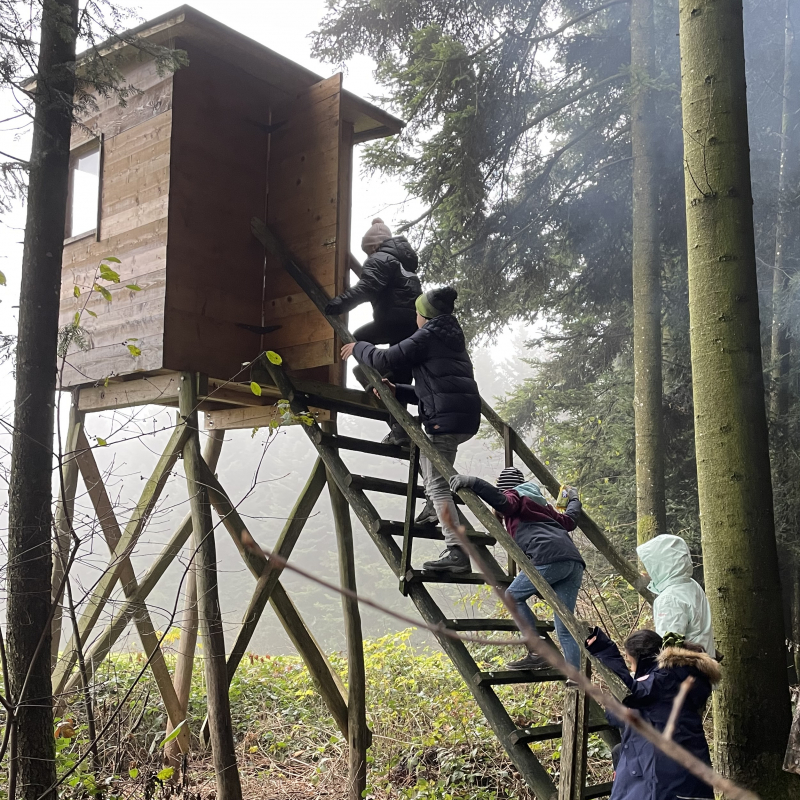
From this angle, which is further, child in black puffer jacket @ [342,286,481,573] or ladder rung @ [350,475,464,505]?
ladder rung @ [350,475,464,505]

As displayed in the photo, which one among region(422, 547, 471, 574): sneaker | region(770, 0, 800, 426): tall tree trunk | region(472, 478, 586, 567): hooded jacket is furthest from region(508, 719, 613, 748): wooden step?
region(770, 0, 800, 426): tall tree trunk

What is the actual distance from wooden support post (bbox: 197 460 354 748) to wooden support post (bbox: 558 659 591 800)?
3.06m

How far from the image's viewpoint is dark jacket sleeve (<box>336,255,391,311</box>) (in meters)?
5.96

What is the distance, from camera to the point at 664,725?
3.59 metres

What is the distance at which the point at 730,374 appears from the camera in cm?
436

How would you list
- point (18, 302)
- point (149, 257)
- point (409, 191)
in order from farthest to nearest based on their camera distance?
point (409, 191), point (149, 257), point (18, 302)

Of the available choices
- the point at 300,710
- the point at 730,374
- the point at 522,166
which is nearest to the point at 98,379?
the point at 300,710

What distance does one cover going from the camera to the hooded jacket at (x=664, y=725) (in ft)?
11.6

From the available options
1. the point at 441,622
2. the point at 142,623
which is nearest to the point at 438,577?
the point at 441,622

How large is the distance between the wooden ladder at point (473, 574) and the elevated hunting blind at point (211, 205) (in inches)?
11.1

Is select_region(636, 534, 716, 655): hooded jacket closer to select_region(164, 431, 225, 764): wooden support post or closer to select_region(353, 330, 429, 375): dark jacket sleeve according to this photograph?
select_region(353, 330, 429, 375): dark jacket sleeve

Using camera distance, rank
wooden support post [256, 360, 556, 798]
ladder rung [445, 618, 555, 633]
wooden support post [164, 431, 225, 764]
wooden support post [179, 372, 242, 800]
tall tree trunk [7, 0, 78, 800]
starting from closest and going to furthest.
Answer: tall tree trunk [7, 0, 78, 800] → wooden support post [256, 360, 556, 798] → ladder rung [445, 618, 555, 633] → wooden support post [179, 372, 242, 800] → wooden support post [164, 431, 225, 764]

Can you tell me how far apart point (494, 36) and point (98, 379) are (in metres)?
7.80

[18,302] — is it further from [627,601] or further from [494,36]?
[494,36]
